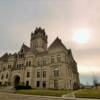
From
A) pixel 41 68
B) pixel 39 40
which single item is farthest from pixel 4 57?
pixel 41 68

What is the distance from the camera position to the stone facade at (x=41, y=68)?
40.6 metres

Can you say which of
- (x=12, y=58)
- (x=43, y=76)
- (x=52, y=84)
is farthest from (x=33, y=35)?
A: (x=52, y=84)

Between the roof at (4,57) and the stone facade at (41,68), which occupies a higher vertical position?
the roof at (4,57)

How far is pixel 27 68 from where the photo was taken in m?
46.8

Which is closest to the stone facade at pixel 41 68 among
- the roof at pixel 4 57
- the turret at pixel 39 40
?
the roof at pixel 4 57

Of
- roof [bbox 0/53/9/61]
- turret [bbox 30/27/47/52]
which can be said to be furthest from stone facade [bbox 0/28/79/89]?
turret [bbox 30/27/47/52]

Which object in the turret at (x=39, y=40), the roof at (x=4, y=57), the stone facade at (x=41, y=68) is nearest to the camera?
the stone facade at (x=41, y=68)

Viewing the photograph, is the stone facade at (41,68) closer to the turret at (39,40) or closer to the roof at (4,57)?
the roof at (4,57)

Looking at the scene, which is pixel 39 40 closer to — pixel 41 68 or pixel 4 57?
pixel 41 68

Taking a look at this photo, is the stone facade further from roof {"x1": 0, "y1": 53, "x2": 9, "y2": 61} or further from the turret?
the turret

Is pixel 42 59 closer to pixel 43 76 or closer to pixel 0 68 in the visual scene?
pixel 43 76

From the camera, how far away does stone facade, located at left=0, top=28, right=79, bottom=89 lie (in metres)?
40.6

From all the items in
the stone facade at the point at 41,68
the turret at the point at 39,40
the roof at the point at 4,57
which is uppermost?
the turret at the point at 39,40

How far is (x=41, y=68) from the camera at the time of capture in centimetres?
4519
